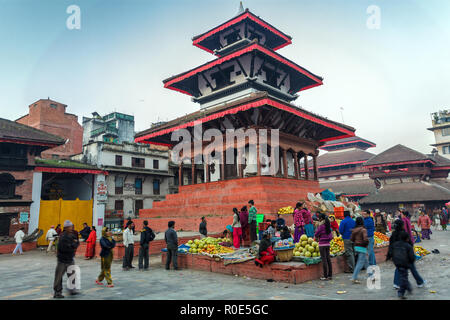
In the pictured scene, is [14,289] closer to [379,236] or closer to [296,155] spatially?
[379,236]

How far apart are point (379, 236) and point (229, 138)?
36.6 feet

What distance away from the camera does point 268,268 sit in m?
7.83

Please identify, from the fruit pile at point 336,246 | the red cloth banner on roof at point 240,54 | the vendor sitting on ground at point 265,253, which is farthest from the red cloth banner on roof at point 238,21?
the vendor sitting on ground at point 265,253

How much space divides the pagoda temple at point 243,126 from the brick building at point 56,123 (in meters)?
23.8

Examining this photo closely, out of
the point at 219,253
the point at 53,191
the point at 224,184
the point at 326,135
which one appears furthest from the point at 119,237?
the point at 53,191

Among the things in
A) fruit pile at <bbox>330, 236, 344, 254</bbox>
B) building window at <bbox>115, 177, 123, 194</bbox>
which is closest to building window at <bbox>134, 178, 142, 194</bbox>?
building window at <bbox>115, 177, 123, 194</bbox>

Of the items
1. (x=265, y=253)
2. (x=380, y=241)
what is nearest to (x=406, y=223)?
(x=380, y=241)

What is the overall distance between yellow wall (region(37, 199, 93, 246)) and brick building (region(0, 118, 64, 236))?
931mm

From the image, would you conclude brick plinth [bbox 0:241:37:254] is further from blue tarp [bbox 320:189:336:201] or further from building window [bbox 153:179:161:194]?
building window [bbox 153:179:161:194]

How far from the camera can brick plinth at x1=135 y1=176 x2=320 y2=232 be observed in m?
16.0

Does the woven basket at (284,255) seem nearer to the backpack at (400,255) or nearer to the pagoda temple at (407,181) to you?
the backpack at (400,255)

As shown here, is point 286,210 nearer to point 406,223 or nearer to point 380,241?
point 380,241

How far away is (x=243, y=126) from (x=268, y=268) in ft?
43.3
